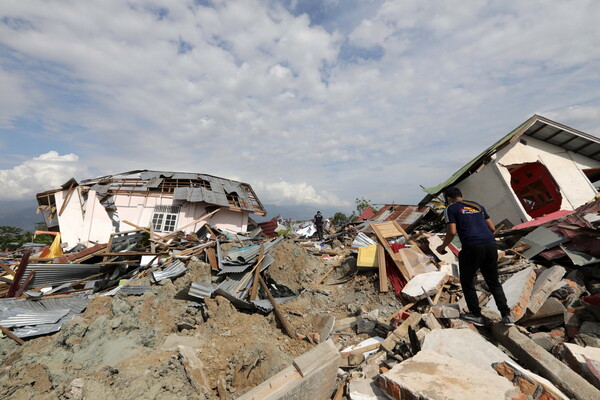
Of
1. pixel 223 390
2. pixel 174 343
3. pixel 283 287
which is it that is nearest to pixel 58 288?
pixel 174 343

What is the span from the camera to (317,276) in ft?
26.9

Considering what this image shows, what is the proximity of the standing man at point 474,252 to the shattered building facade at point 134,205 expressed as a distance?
16.4 metres

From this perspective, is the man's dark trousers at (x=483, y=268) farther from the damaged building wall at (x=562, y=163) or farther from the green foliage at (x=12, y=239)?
the green foliage at (x=12, y=239)

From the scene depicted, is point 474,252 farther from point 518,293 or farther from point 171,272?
point 171,272

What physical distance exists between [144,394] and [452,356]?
3798mm

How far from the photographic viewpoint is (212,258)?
29.5 ft

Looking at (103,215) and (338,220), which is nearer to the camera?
(103,215)

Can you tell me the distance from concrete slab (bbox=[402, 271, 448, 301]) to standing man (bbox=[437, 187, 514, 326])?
1297 mm

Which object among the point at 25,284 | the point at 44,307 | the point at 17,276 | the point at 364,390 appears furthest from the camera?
the point at 25,284

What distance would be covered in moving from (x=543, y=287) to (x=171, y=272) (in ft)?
29.9

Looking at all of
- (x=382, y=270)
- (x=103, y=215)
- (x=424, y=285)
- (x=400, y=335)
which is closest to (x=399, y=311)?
(x=424, y=285)

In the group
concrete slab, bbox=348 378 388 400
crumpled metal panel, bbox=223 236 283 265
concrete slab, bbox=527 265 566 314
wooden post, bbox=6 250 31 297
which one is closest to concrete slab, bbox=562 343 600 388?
concrete slab, bbox=527 265 566 314

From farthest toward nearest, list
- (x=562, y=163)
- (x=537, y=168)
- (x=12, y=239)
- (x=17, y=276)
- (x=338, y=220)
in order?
(x=338, y=220)
(x=12, y=239)
(x=537, y=168)
(x=562, y=163)
(x=17, y=276)

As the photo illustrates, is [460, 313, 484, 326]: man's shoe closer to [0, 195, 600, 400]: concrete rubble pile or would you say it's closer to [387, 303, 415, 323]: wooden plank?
[0, 195, 600, 400]: concrete rubble pile
